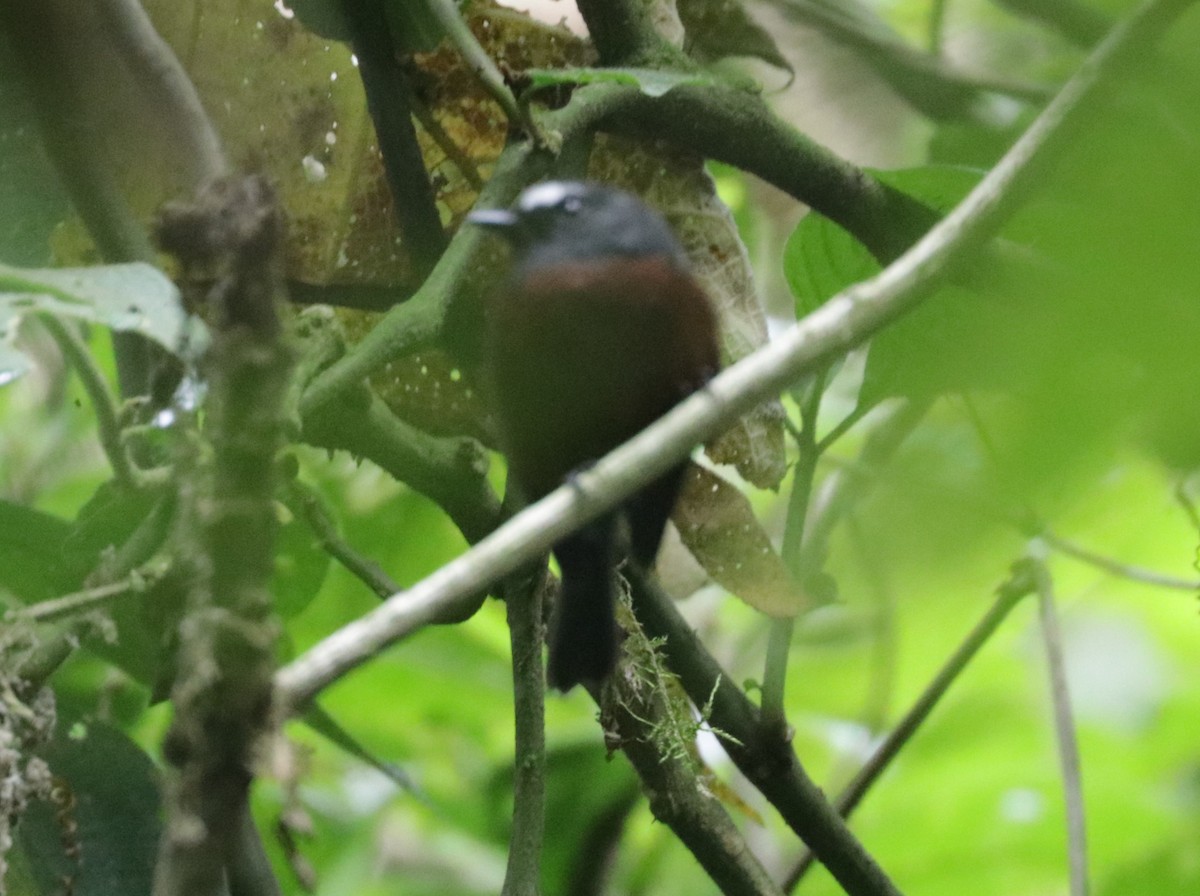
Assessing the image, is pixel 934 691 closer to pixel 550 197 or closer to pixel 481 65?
pixel 550 197

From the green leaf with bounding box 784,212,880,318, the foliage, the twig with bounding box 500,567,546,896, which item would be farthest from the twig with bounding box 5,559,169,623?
the green leaf with bounding box 784,212,880,318

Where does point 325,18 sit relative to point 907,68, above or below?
below

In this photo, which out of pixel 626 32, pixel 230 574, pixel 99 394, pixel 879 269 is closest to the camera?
pixel 230 574

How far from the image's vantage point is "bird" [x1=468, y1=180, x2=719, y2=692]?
1505 millimetres

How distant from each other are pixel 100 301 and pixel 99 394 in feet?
0.94

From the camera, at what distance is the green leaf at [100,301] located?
3.19ft

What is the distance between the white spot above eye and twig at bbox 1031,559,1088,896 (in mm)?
935

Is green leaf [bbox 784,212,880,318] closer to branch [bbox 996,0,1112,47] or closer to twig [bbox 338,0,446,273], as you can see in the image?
branch [bbox 996,0,1112,47]

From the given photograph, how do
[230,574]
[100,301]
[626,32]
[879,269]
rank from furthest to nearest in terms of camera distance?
[879,269], [626,32], [100,301], [230,574]

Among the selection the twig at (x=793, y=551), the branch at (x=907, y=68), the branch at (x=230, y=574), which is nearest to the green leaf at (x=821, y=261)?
the twig at (x=793, y=551)

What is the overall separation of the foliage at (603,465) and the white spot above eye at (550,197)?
4 cm

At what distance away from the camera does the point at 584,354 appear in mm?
1510

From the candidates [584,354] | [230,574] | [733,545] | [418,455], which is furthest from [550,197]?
[230,574]

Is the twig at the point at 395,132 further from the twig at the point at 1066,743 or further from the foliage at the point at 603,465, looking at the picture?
the twig at the point at 1066,743
